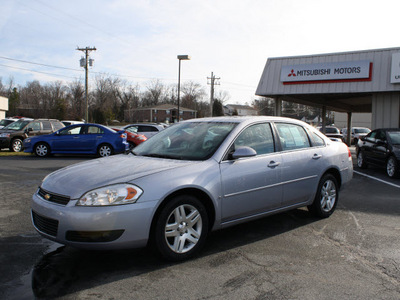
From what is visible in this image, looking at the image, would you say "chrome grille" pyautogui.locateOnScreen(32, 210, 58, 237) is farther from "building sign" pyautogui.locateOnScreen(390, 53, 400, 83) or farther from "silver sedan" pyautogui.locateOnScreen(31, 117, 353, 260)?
"building sign" pyautogui.locateOnScreen(390, 53, 400, 83)

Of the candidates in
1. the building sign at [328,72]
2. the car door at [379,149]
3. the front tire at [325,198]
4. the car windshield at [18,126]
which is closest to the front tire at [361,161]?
the car door at [379,149]

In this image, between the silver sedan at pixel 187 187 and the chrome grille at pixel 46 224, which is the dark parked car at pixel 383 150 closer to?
the silver sedan at pixel 187 187

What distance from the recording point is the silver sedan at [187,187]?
11.6ft

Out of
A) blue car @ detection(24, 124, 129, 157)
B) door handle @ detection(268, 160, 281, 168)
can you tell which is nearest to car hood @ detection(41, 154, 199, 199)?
door handle @ detection(268, 160, 281, 168)

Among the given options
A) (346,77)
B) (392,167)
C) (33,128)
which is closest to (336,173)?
(392,167)

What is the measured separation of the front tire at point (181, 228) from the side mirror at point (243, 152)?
0.73 m

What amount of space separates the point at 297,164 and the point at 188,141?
5.16ft

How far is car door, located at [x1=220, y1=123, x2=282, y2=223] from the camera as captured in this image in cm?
426

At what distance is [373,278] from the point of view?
354 centimetres

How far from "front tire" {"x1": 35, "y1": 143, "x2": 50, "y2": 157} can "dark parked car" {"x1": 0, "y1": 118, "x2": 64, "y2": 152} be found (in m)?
3.10

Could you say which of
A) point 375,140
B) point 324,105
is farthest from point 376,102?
point 324,105

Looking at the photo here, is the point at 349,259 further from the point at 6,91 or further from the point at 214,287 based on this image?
the point at 6,91

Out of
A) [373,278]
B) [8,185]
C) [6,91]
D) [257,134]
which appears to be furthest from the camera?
[6,91]

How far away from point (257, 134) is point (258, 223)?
4.60ft
